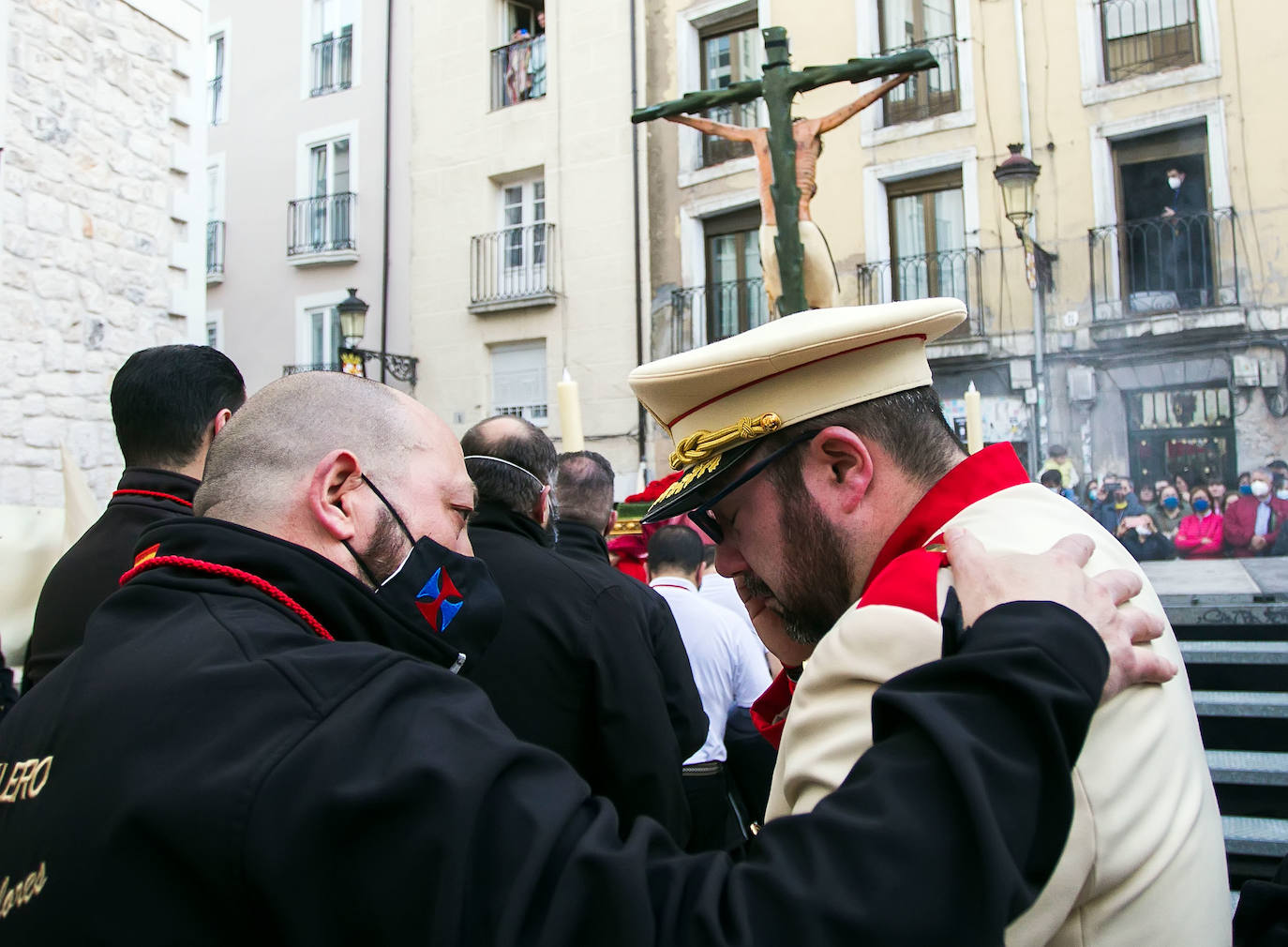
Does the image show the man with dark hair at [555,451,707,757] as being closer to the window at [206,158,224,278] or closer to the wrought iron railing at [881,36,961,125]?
the wrought iron railing at [881,36,961,125]

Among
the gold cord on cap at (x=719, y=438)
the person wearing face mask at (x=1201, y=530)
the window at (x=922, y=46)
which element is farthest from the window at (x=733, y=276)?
the gold cord on cap at (x=719, y=438)

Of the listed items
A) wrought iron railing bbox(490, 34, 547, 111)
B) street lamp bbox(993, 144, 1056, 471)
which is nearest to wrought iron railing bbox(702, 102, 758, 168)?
wrought iron railing bbox(490, 34, 547, 111)

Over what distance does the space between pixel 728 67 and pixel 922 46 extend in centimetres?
330

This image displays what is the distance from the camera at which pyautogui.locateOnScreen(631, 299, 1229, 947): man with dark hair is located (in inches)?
44.6

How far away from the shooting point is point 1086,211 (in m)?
13.8

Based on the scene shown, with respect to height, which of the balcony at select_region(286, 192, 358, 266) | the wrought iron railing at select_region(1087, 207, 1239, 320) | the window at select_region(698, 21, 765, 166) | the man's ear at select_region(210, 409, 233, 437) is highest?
the window at select_region(698, 21, 765, 166)

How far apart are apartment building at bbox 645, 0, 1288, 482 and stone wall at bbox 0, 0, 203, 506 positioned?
9298mm

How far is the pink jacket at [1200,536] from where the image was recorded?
12539 millimetres

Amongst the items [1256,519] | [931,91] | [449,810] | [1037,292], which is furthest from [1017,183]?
[449,810]

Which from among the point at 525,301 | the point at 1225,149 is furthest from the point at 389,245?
the point at 1225,149

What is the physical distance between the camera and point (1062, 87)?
547 inches

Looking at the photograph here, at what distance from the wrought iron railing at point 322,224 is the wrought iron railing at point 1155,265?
12822mm

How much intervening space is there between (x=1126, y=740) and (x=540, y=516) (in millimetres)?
2357

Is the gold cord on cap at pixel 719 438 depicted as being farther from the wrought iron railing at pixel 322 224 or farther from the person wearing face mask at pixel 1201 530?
the wrought iron railing at pixel 322 224
